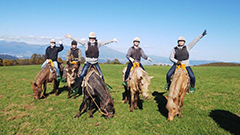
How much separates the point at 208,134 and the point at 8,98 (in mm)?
11766

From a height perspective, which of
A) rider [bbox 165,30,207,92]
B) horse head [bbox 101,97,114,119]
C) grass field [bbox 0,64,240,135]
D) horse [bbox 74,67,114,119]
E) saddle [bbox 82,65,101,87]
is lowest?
grass field [bbox 0,64,240,135]

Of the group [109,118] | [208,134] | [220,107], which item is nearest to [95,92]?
[109,118]

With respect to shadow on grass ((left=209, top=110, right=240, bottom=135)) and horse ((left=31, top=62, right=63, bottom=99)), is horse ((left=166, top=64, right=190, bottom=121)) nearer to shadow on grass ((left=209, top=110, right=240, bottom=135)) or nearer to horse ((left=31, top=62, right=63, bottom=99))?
shadow on grass ((left=209, top=110, right=240, bottom=135))

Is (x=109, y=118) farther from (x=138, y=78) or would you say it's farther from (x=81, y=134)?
(x=138, y=78)

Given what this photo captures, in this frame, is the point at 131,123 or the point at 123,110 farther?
the point at 123,110

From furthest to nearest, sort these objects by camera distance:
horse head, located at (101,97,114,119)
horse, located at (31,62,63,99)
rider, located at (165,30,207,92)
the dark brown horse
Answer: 1. horse, located at (31,62,63,99)
2. rider, located at (165,30,207,92)
3. the dark brown horse
4. horse head, located at (101,97,114,119)

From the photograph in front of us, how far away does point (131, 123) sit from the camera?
595 centimetres

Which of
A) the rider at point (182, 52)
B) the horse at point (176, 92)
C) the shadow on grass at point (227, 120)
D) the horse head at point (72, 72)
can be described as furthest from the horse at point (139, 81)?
the horse head at point (72, 72)

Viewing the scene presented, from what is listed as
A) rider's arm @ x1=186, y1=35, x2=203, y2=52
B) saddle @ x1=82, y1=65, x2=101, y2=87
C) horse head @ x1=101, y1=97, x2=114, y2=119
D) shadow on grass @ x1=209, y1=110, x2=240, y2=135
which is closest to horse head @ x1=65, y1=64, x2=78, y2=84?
saddle @ x1=82, y1=65, x2=101, y2=87

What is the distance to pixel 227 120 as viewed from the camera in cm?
617

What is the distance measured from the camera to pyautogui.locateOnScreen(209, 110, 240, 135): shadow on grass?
542 centimetres

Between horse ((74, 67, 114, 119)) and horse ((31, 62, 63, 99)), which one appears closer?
horse ((74, 67, 114, 119))

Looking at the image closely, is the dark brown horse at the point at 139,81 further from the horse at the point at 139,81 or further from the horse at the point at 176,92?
the horse at the point at 176,92

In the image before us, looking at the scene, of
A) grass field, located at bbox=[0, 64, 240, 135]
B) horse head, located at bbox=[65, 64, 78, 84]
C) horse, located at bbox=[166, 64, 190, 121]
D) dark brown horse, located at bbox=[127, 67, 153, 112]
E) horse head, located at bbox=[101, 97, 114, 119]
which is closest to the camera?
grass field, located at bbox=[0, 64, 240, 135]
